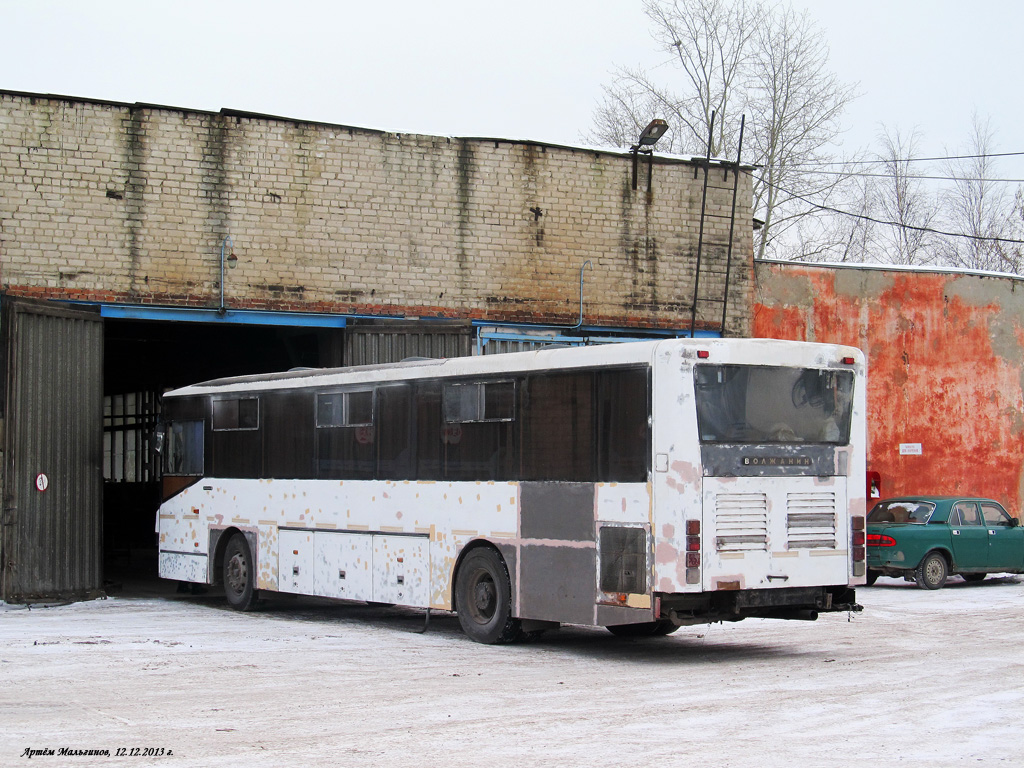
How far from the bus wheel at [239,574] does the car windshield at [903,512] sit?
9799 millimetres

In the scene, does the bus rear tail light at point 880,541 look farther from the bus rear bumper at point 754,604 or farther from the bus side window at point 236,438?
the bus side window at point 236,438

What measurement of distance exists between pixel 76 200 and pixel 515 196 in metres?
6.72

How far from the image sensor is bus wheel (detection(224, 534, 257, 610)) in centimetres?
1677

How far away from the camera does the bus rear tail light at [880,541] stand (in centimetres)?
1997

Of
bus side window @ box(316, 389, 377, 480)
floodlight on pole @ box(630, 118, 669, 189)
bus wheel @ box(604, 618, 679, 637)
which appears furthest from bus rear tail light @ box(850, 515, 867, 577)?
floodlight on pole @ box(630, 118, 669, 189)

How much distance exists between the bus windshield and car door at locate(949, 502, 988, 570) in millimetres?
8424

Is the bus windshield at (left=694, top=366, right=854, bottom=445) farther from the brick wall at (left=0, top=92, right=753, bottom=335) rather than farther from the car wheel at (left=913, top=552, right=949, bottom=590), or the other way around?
the brick wall at (left=0, top=92, right=753, bottom=335)

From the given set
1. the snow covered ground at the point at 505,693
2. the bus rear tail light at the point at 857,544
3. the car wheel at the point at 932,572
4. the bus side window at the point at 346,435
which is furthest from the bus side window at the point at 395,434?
the car wheel at the point at 932,572

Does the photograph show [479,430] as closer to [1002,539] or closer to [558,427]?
[558,427]

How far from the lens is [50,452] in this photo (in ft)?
58.6

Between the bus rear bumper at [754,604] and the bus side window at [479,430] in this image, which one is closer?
the bus rear bumper at [754,604]

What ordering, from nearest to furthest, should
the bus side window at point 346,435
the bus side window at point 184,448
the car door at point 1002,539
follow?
the bus side window at point 346,435
the bus side window at point 184,448
the car door at point 1002,539

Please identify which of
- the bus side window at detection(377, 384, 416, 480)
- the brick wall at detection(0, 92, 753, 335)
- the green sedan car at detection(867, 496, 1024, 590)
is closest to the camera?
the bus side window at detection(377, 384, 416, 480)

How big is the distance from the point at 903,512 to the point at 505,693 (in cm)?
1216
